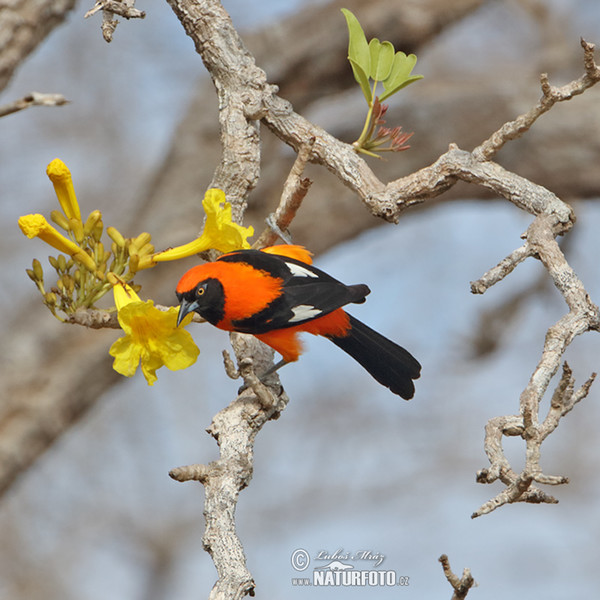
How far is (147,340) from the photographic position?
2713 millimetres

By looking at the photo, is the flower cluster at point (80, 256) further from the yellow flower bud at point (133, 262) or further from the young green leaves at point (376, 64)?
the young green leaves at point (376, 64)

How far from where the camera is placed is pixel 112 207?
12.2 metres

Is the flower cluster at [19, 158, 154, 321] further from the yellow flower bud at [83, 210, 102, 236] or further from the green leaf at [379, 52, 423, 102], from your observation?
the green leaf at [379, 52, 423, 102]

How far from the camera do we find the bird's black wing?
3248mm

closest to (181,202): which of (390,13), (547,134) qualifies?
(390,13)

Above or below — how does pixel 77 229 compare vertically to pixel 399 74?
below

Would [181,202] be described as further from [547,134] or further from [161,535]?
[161,535]

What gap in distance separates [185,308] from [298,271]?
25.4 inches

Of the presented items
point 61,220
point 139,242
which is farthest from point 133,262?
point 61,220

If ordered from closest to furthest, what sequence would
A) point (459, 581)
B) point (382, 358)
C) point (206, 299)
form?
point (459, 581) < point (206, 299) < point (382, 358)

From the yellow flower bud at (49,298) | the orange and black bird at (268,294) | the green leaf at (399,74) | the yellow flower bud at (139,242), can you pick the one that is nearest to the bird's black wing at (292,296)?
the orange and black bird at (268,294)

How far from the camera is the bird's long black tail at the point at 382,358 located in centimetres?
386

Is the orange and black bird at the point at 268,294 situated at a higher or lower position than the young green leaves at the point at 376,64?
lower

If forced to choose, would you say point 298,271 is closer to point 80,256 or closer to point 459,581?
point 80,256
